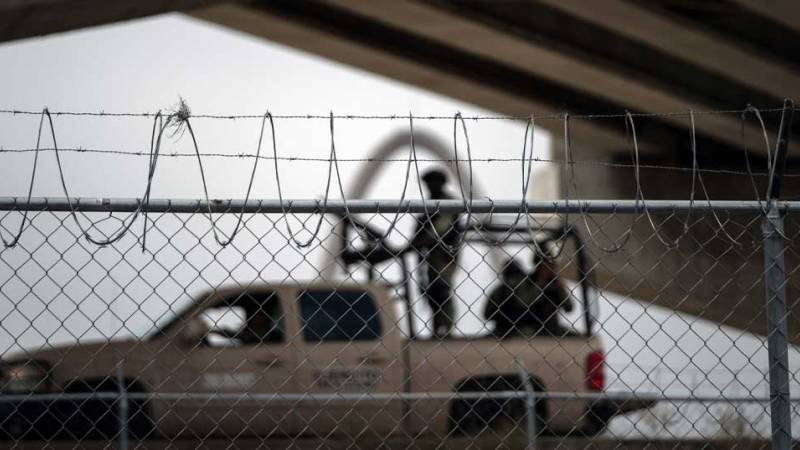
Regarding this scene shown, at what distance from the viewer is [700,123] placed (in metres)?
20.7

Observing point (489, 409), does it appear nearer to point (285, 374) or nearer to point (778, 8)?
point (285, 374)

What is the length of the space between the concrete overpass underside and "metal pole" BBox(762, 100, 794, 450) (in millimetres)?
11744

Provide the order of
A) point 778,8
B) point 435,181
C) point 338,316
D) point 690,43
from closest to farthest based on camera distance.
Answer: point 338,316
point 435,181
point 778,8
point 690,43

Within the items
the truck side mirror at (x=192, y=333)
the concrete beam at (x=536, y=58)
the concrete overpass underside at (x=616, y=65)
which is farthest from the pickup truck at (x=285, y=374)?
the concrete beam at (x=536, y=58)

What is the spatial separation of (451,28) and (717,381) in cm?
806

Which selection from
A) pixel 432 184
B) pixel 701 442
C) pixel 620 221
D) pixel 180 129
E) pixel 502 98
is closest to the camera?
pixel 180 129

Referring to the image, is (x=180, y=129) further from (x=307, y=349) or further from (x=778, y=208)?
(x=307, y=349)

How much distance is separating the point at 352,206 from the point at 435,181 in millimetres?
7820

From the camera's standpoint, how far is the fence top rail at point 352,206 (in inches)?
170

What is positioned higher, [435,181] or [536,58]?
[536,58]

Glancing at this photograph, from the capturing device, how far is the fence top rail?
432cm

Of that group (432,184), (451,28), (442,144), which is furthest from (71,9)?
(442,144)

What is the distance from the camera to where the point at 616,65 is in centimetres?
2025

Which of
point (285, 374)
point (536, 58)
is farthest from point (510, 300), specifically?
point (536, 58)
